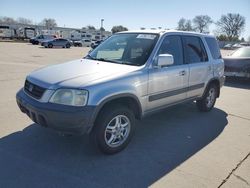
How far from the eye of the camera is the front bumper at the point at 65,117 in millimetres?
3523

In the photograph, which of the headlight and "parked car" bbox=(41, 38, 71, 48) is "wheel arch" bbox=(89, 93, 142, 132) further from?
"parked car" bbox=(41, 38, 71, 48)

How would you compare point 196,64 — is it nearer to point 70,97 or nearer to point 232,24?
point 70,97

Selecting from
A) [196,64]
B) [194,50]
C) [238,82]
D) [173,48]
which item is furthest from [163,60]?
[238,82]

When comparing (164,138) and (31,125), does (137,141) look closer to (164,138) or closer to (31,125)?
(164,138)

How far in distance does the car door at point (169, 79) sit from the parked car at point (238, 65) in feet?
21.4

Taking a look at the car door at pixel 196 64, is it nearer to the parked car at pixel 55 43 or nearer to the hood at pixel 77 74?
the hood at pixel 77 74

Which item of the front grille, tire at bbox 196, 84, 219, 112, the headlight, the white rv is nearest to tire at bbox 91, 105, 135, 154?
the headlight

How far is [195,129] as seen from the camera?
5.50 m

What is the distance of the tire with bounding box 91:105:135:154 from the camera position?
3889mm

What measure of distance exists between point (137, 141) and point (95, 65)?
149 cm

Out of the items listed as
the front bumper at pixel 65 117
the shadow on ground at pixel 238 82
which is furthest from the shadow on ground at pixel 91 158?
the shadow on ground at pixel 238 82

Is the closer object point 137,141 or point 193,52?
point 137,141

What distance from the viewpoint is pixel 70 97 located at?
3.62 m

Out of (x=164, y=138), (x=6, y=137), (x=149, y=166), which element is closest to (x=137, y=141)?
(x=164, y=138)
